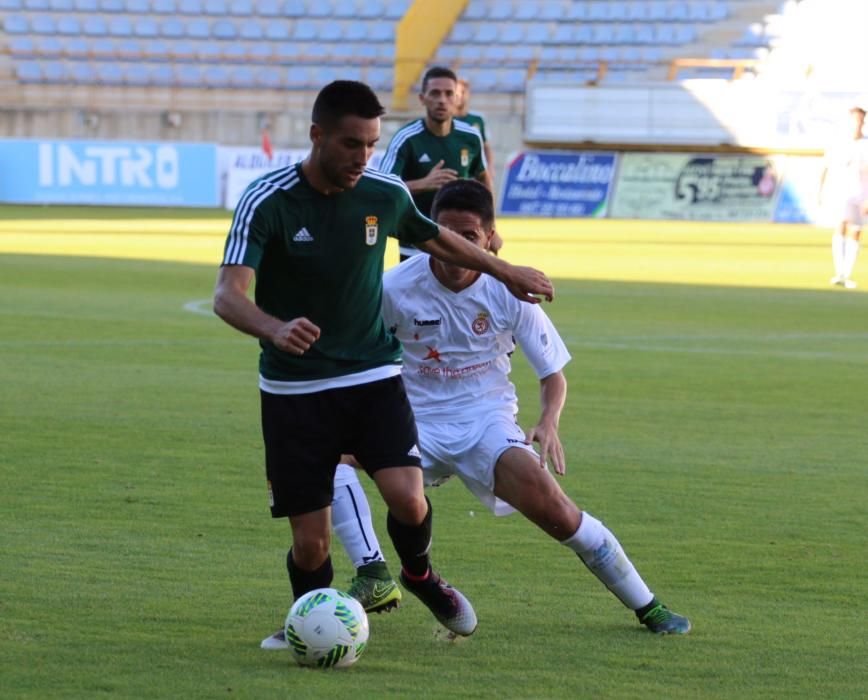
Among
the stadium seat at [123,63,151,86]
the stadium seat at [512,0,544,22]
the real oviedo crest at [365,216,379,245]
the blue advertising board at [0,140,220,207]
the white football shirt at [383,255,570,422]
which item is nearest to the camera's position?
the real oviedo crest at [365,216,379,245]

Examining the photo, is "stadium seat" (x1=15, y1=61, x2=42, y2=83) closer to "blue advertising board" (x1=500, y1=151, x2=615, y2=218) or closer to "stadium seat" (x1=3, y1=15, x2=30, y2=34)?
"stadium seat" (x1=3, y1=15, x2=30, y2=34)

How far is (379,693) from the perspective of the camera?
4.26 meters

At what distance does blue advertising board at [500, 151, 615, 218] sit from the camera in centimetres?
3653

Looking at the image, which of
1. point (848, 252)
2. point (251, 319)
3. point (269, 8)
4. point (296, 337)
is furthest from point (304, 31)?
point (296, 337)

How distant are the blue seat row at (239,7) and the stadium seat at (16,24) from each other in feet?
1.60

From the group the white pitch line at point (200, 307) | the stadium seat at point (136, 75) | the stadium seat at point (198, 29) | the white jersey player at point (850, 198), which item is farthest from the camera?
the stadium seat at point (198, 29)

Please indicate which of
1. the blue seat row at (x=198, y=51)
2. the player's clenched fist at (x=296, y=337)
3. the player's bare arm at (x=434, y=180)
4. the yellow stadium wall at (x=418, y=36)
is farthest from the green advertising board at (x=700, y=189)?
the player's clenched fist at (x=296, y=337)

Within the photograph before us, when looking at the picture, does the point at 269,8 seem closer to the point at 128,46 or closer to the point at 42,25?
the point at 128,46

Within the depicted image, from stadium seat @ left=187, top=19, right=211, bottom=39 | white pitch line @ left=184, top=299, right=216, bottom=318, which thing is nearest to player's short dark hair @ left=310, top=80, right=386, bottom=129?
white pitch line @ left=184, top=299, right=216, bottom=318

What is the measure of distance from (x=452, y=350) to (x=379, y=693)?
1.44 metres

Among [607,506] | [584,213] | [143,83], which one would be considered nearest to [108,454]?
[607,506]

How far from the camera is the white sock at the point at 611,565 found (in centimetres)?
498

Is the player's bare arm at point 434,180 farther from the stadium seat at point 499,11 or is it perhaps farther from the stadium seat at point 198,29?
the stadium seat at point 198,29

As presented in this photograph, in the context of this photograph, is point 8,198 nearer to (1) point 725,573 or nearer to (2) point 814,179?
(2) point 814,179
